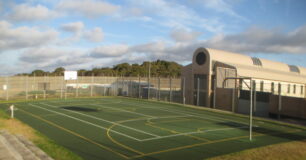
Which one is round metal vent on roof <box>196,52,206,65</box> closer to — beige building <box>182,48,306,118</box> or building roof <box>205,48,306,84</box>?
beige building <box>182,48,306,118</box>

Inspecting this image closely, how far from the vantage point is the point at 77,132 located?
15453mm

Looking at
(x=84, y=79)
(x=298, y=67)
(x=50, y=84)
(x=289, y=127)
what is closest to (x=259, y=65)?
(x=298, y=67)

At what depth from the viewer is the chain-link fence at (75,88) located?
126ft

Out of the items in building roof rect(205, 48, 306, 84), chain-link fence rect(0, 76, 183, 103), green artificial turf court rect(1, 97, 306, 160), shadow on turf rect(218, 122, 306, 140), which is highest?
building roof rect(205, 48, 306, 84)

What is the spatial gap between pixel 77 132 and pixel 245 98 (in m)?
19.5

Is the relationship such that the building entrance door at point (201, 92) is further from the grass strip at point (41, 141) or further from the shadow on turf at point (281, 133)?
the grass strip at point (41, 141)

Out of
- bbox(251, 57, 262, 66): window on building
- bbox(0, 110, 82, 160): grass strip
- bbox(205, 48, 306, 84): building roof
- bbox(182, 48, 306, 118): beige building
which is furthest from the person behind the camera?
bbox(251, 57, 262, 66): window on building

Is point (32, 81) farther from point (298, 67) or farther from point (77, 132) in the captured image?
point (298, 67)

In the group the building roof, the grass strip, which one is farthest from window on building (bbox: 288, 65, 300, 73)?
the grass strip

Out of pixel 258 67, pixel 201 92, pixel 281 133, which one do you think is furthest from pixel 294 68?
pixel 281 133

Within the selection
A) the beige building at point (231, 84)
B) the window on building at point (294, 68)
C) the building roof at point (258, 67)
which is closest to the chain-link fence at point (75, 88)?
the beige building at point (231, 84)

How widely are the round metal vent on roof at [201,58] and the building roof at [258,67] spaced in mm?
1025

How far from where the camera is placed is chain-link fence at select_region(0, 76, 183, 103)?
38.5m

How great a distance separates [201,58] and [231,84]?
5.44 meters
